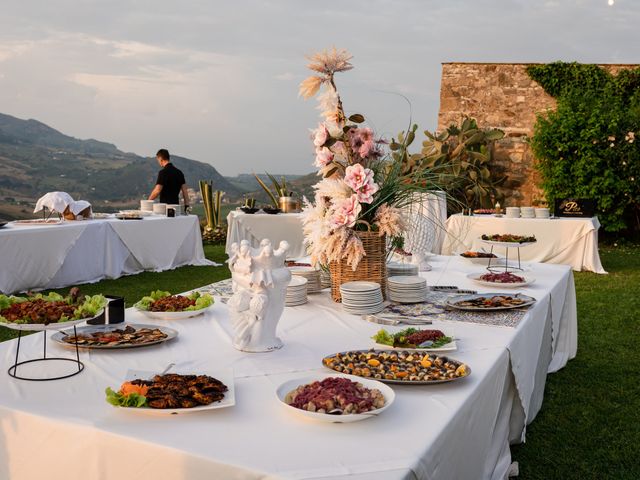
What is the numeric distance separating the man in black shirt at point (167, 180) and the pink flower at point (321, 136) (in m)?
6.88

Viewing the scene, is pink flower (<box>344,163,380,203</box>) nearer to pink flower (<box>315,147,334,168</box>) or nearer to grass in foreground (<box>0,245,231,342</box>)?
pink flower (<box>315,147,334,168</box>)

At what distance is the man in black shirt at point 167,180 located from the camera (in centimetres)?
897

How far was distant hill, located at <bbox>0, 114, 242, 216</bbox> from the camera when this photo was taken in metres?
11.2

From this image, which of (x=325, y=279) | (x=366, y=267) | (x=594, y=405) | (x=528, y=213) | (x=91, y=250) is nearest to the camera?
(x=366, y=267)

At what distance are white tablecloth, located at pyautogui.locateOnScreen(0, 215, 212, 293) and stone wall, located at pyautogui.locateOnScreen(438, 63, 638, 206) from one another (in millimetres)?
6519

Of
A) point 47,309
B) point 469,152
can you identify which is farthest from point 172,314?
point 469,152

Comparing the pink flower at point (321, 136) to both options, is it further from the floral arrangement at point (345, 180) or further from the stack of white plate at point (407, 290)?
the stack of white plate at point (407, 290)

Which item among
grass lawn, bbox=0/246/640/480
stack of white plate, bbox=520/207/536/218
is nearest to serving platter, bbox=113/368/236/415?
grass lawn, bbox=0/246/640/480

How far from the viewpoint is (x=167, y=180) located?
8977 mm

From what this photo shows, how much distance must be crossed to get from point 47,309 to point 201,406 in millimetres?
535

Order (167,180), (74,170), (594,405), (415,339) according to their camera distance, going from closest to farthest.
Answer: (415,339)
(594,405)
(167,180)
(74,170)

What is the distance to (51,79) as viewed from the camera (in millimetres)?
14797

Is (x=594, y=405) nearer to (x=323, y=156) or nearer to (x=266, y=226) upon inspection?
(x=323, y=156)

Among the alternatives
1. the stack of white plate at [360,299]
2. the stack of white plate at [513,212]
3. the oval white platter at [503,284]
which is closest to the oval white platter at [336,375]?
the stack of white plate at [360,299]
